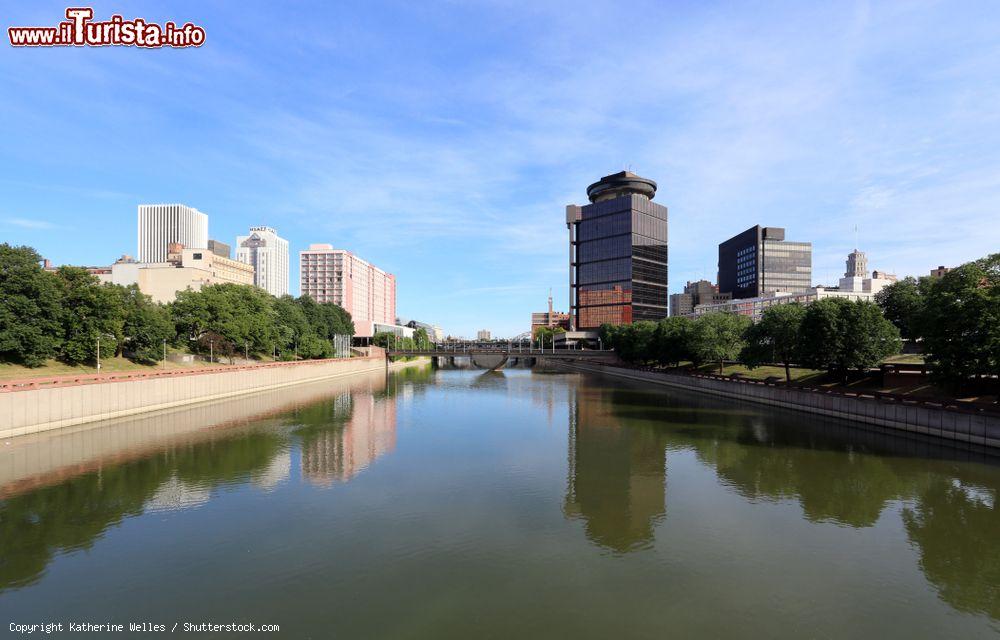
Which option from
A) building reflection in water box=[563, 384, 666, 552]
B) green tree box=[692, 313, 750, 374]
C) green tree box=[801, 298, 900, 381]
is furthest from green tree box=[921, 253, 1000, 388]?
green tree box=[692, 313, 750, 374]

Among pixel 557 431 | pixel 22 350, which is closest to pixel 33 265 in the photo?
pixel 22 350

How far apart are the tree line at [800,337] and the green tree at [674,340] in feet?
0.64

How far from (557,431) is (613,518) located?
25.4 m

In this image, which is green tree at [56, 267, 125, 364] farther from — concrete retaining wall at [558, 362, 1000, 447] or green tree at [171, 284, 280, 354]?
concrete retaining wall at [558, 362, 1000, 447]

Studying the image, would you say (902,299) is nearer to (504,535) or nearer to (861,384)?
(861,384)

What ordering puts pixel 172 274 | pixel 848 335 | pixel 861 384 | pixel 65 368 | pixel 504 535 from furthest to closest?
pixel 172 274 < pixel 861 384 < pixel 65 368 < pixel 848 335 < pixel 504 535

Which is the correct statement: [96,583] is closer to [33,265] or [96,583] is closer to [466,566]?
[466,566]

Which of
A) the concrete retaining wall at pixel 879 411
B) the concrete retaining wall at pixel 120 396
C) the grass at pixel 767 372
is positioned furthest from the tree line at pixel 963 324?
the concrete retaining wall at pixel 120 396

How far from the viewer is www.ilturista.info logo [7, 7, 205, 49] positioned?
30078mm

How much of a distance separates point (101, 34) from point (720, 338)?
8435 cm

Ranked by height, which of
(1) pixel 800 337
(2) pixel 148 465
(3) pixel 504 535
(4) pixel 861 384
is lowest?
(2) pixel 148 465

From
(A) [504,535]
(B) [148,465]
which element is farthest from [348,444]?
(A) [504,535]

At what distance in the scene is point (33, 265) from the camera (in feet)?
173

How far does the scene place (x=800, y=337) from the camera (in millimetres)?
58344
